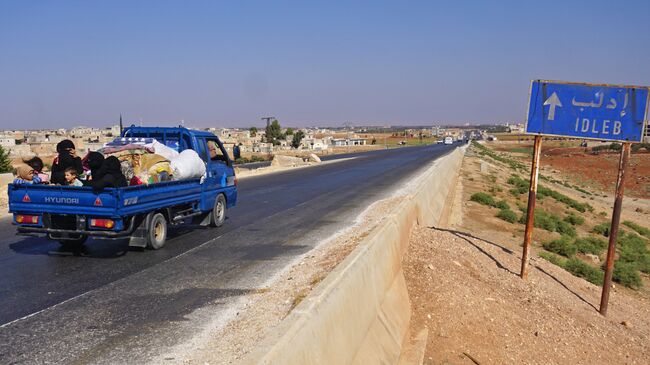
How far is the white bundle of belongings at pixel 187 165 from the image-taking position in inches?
434

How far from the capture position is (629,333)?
33.6 feet

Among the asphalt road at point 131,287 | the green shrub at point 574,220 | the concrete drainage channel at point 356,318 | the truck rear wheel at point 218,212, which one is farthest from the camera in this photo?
the green shrub at point 574,220

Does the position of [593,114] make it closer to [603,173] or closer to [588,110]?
[588,110]

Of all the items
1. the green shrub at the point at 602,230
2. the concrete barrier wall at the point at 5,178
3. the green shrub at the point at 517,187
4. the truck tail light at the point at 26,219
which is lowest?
the green shrub at the point at 602,230

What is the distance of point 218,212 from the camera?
13.1 m

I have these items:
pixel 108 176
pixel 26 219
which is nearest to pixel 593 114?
pixel 108 176

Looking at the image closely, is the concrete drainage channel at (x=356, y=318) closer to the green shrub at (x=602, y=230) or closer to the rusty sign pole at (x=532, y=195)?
the rusty sign pole at (x=532, y=195)

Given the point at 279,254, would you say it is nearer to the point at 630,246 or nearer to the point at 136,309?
the point at 136,309

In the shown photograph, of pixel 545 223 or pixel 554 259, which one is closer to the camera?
pixel 554 259

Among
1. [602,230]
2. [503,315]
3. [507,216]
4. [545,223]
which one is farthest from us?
[602,230]

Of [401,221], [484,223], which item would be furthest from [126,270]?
[484,223]

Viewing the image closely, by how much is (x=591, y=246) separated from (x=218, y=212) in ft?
47.3

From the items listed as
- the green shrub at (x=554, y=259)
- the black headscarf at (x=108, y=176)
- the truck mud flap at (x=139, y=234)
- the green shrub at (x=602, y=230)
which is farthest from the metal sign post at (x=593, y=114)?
the green shrub at (x=602, y=230)

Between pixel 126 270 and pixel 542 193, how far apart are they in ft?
105
